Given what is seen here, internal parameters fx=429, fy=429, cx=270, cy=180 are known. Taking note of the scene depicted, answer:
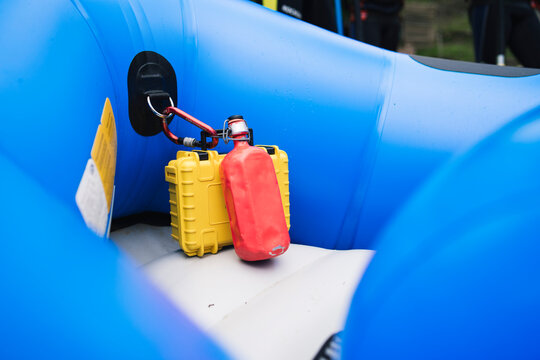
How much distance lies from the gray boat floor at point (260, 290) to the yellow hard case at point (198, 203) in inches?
1.4

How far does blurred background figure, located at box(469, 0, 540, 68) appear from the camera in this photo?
2.60 metres

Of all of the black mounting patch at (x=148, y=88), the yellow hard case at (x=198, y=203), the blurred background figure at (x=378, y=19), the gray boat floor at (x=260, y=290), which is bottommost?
the gray boat floor at (x=260, y=290)

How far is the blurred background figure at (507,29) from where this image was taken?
260 centimetres

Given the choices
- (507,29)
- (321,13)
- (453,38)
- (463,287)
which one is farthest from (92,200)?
(453,38)

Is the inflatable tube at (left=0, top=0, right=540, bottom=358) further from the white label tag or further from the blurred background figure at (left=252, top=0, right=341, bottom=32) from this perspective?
the blurred background figure at (left=252, top=0, right=341, bottom=32)

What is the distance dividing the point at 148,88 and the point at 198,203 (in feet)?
0.83

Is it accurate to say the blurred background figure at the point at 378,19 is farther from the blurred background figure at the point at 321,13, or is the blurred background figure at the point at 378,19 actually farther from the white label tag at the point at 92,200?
the white label tag at the point at 92,200

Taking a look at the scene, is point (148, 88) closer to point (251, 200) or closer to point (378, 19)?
point (251, 200)

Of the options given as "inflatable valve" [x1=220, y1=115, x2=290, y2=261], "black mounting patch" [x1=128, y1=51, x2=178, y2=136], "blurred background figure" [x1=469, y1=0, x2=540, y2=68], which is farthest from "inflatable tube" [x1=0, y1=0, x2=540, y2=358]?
"blurred background figure" [x1=469, y1=0, x2=540, y2=68]

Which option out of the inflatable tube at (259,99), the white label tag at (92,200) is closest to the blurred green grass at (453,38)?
the inflatable tube at (259,99)

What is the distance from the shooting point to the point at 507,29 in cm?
265

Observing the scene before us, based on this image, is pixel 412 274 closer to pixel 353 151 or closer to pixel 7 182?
pixel 7 182

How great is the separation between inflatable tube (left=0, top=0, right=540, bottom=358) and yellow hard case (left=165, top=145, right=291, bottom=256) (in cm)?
10

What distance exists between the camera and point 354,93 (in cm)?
105
